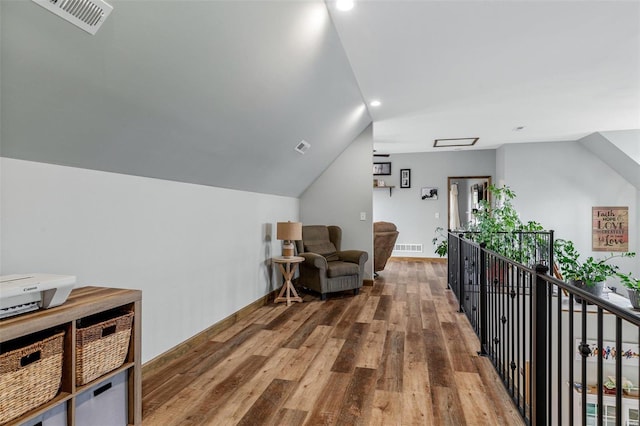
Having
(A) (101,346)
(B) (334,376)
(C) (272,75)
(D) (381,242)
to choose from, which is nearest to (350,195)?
(D) (381,242)

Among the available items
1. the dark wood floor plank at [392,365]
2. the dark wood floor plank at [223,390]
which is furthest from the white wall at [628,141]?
the dark wood floor plank at [223,390]

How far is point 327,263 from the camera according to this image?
4.69 m

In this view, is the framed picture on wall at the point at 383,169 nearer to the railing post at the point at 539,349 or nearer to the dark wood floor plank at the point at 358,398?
the dark wood floor plank at the point at 358,398

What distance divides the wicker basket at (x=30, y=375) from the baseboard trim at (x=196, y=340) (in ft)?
3.51

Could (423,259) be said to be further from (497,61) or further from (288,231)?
(497,61)

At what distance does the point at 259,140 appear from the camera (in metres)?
3.29

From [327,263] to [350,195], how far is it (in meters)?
1.33

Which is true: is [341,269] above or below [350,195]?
below

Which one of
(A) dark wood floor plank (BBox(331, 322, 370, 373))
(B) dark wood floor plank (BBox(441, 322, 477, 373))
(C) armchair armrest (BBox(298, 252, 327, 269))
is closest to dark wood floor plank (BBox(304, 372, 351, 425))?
(A) dark wood floor plank (BBox(331, 322, 370, 373))

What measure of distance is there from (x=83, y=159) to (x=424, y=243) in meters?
7.35

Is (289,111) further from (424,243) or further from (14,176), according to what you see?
(424,243)

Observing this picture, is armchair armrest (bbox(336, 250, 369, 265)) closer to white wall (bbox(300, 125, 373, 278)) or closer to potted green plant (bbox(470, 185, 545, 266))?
white wall (bbox(300, 125, 373, 278))

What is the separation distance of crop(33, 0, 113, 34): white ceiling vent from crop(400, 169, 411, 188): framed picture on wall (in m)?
7.44

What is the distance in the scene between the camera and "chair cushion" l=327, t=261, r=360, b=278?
4582 millimetres
